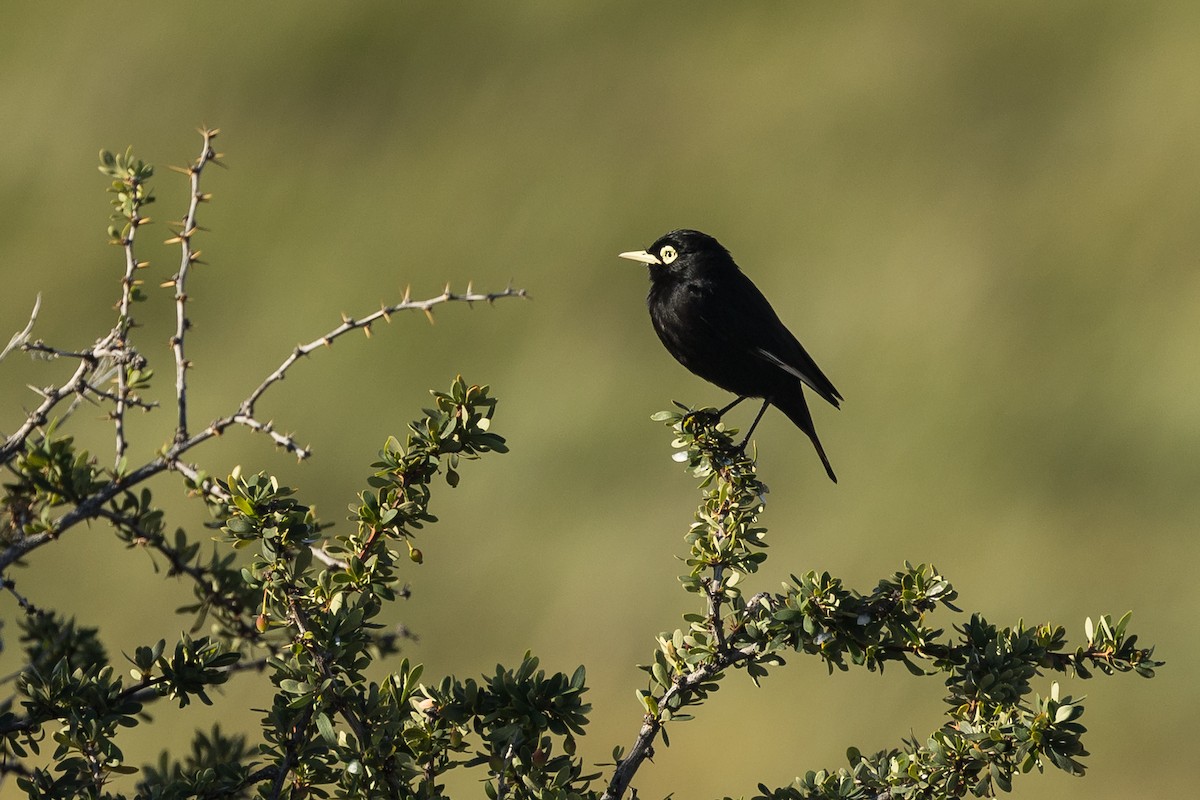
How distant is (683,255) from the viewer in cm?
597

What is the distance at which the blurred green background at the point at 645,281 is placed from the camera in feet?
30.9

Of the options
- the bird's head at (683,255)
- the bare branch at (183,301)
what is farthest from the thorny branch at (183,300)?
the bird's head at (683,255)

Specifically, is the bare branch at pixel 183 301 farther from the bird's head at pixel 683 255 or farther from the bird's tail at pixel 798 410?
the bird's tail at pixel 798 410

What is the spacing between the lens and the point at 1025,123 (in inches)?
490

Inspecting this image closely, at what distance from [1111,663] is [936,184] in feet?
32.0

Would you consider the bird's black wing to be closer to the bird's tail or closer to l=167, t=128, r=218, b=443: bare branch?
the bird's tail

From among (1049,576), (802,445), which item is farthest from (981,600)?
(802,445)

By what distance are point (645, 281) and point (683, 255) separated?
6.43 meters

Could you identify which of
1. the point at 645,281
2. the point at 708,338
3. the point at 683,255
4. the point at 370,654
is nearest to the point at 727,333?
the point at 708,338

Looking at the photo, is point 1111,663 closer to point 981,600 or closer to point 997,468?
point 981,600

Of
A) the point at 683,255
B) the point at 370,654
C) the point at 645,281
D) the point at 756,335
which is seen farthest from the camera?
the point at 645,281

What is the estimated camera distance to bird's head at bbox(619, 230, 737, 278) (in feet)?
19.4

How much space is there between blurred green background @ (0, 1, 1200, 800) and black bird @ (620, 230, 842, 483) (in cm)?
321

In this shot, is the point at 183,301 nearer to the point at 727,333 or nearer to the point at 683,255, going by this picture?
the point at 727,333
